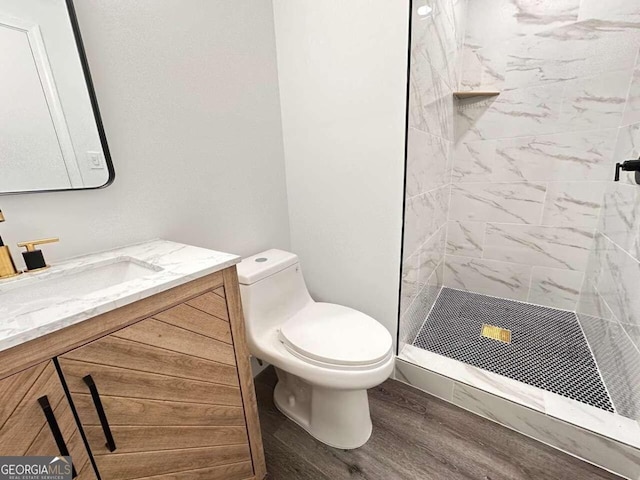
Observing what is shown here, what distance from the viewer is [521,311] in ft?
6.38

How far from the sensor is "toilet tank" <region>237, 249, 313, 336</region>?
1.19m

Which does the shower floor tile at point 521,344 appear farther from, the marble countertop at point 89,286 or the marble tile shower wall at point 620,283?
the marble countertop at point 89,286

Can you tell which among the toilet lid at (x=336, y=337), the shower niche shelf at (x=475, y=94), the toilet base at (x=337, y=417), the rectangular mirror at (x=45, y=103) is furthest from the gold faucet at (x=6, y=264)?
the shower niche shelf at (x=475, y=94)

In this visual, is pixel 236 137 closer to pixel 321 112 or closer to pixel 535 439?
pixel 321 112

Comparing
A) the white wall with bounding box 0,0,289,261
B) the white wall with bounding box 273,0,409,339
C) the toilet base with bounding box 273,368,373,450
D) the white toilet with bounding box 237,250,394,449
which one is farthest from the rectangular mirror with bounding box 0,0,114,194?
the toilet base with bounding box 273,368,373,450

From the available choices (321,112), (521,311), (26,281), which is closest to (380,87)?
(321,112)

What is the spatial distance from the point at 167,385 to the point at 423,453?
107 cm

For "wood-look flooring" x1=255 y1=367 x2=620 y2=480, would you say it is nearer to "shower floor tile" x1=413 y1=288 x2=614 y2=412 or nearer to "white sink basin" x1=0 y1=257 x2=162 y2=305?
"shower floor tile" x1=413 y1=288 x2=614 y2=412

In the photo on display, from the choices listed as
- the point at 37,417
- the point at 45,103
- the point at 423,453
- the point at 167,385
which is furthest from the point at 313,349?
the point at 45,103

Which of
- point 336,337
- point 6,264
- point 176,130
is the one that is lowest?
point 336,337

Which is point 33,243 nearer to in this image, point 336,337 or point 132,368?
point 132,368

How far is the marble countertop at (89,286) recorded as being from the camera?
1.62ft

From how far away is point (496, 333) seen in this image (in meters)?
1.72

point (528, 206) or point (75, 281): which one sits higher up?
point (75, 281)
